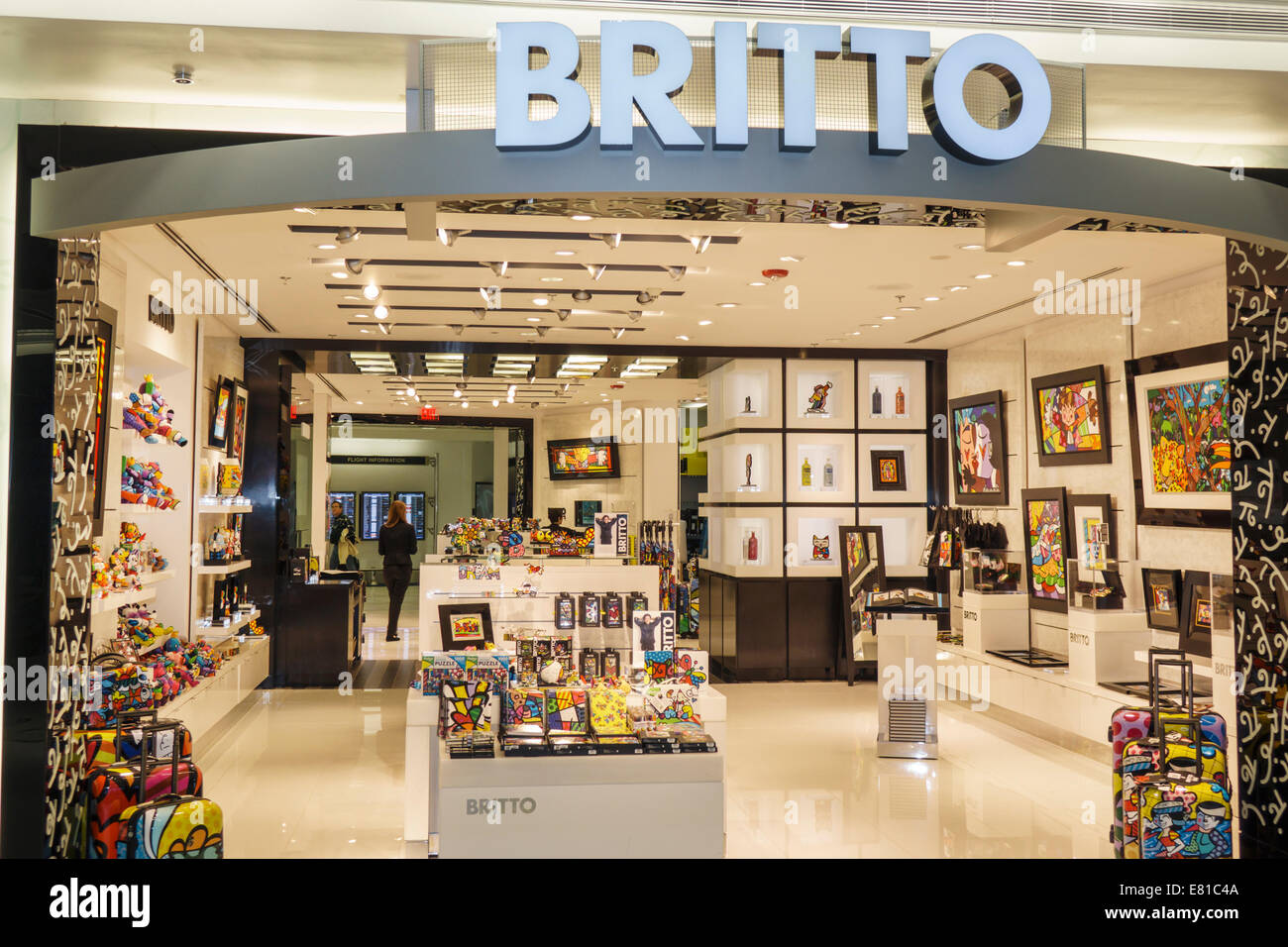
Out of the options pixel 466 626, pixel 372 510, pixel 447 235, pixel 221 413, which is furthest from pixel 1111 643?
pixel 372 510

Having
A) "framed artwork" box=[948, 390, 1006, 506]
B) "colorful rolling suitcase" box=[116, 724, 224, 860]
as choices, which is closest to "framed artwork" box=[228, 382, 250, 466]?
"colorful rolling suitcase" box=[116, 724, 224, 860]

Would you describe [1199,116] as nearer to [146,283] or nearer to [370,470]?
[146,283]

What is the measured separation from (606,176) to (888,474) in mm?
7627

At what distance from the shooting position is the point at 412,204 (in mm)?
3408

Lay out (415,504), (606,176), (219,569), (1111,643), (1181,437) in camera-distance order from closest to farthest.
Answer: (606,176), (1181,437), (1111,643), (219,569), (415,504)

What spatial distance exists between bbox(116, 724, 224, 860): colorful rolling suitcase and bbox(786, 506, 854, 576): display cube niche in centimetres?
690

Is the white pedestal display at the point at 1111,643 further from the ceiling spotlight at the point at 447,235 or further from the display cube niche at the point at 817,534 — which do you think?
the ceiling spotlight at the point at 447,235

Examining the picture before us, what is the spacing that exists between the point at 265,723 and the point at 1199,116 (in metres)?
7.27

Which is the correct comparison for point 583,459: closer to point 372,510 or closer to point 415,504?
point 415,504

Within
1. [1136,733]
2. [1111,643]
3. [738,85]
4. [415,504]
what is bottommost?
[1136,733]

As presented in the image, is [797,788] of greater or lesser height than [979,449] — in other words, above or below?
below

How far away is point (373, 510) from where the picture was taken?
2430 centimetres

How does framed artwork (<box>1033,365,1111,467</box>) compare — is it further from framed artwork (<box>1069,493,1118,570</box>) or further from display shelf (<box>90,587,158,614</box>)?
display shelf (<box>90,587,158,614</box>)

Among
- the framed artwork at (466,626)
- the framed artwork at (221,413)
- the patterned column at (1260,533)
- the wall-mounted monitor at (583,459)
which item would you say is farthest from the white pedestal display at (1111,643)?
the wall-mounted monitor at (583,459)
